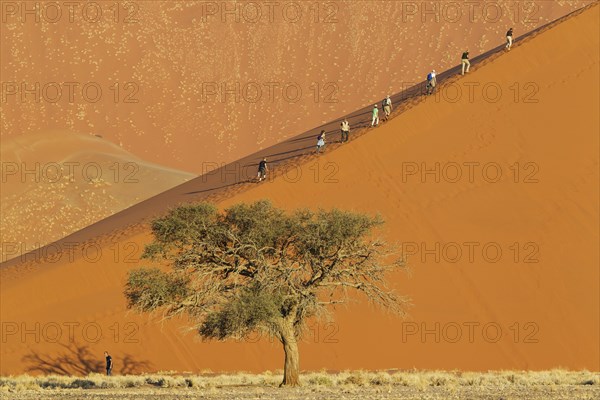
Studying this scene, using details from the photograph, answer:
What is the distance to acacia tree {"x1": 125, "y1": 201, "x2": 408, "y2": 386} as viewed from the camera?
2375 centimetres

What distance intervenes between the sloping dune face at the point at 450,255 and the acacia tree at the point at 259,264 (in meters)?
5.61

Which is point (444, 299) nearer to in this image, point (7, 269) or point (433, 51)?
point (7, 269)

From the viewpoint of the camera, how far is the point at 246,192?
33625 mm

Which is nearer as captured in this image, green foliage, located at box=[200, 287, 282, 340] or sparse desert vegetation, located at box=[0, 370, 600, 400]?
sparse desert vegetation, located at box=[0, 370, 600, 400]

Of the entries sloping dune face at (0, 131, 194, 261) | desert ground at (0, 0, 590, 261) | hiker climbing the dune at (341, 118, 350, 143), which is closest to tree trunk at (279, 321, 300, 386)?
hiker climbing the dune at (341, 118, 350, 143)

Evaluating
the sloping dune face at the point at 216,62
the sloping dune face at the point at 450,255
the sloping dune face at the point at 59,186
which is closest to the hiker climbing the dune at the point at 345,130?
the sloping dune face at the point at 450,255

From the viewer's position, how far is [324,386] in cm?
2395

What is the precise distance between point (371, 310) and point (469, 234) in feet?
11.3

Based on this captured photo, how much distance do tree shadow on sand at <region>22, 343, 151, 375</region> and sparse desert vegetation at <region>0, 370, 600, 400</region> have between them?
845mm

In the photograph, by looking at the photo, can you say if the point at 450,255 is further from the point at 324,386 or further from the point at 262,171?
the point at 324,386

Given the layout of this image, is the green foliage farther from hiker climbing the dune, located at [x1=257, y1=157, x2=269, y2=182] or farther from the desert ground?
the desert ground

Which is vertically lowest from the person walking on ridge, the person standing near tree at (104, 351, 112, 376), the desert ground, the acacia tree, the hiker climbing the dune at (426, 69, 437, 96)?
the person standing near tree at (104, 351, 112, 376)

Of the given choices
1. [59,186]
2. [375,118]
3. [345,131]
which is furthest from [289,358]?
[59,186]

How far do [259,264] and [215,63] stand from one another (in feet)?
210
